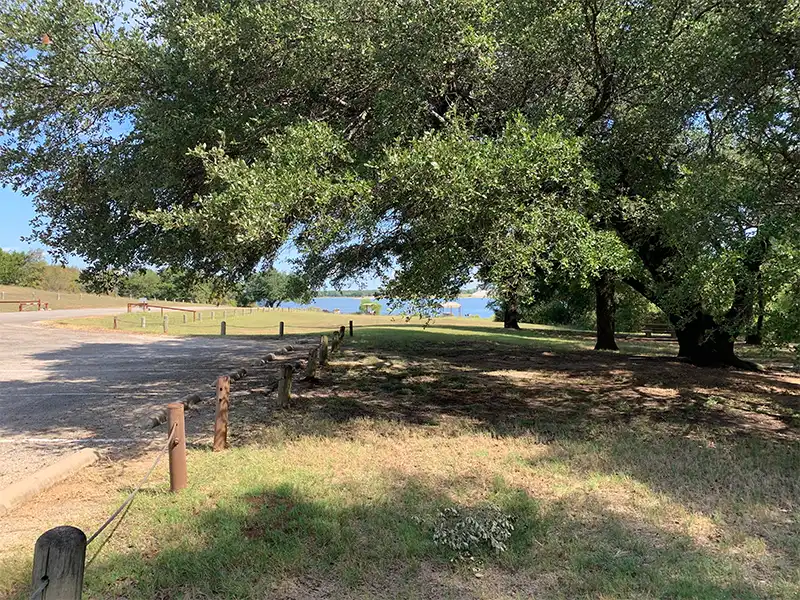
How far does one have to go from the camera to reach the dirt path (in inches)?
257

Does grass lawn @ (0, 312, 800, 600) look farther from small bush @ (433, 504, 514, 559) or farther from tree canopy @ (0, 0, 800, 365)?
tree canopy @ (0, 0, 800, 365)

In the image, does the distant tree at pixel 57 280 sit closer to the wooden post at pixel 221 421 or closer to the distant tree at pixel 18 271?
the distant tree at pixel 18 271

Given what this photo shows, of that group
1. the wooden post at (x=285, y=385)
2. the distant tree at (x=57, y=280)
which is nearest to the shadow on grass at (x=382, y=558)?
the wooden post at (x=285, y=385)

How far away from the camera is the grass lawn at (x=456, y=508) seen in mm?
3264

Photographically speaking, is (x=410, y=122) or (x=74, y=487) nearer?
(x=74, y=487)

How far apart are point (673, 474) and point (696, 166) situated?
497cm

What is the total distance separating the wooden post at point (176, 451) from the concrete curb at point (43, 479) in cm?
119

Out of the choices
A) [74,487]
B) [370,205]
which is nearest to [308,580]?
[74,487]

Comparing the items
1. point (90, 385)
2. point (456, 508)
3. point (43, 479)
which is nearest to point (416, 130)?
point (456, 508)

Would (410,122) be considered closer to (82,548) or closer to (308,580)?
(308,580)

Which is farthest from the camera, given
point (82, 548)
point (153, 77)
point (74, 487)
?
point (153, 77)

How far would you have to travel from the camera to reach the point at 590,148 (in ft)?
25.2

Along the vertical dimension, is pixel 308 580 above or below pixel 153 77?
below

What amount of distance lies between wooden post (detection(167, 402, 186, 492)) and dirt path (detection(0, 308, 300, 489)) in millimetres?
1776
